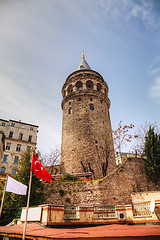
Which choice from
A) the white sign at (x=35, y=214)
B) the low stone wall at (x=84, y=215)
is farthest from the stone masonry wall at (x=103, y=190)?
the white sign at (x=35, y=214)

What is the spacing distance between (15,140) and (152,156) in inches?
952

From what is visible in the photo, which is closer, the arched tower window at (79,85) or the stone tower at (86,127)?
the stone tower at (86,127)

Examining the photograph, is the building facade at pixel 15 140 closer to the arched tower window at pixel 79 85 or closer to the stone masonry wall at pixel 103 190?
the arched tower window at pixel 79 85

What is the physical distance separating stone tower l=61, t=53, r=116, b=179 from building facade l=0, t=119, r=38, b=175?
9.24 metres

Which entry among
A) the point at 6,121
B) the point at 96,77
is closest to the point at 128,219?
the point at 96,77

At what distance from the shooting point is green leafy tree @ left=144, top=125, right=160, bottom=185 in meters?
16.8

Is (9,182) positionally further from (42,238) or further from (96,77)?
(96,77)

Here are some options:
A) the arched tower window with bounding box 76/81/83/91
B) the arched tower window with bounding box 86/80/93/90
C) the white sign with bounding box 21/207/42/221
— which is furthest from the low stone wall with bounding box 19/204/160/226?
the arched tower window with bounding box 86/80/93/90

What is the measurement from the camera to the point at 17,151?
30.4m

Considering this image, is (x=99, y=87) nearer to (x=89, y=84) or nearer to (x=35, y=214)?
(x=89, y=84)

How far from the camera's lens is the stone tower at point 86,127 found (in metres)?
22.4

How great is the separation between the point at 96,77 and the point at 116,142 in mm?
12124

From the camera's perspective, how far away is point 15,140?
102 feet

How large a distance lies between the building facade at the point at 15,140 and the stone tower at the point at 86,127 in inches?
364
